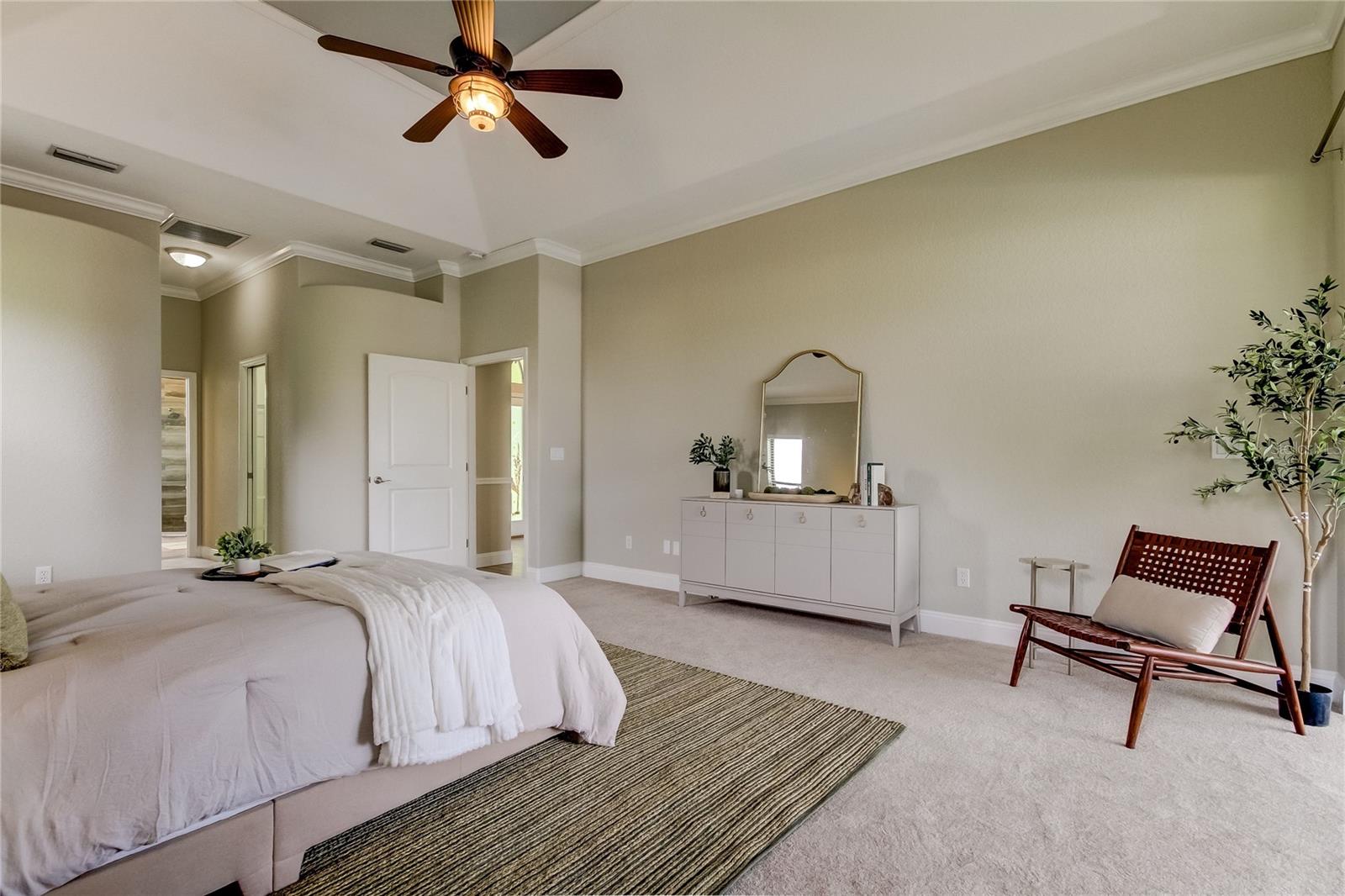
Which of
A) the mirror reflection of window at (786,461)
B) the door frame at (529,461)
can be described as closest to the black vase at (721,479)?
the mirror reflection of window at (786,461)

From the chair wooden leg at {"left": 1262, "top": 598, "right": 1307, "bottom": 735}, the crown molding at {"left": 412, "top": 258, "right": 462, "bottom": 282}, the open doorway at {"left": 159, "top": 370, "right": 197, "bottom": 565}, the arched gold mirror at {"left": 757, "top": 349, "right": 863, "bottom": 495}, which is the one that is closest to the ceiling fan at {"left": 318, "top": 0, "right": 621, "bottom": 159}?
the arched gold mirror at {"left": 757, "top": 349, "right": 863, "bottom": 495}

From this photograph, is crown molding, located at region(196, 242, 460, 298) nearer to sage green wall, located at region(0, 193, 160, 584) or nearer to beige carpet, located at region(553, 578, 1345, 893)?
sage green wall, located at region(0, 193, 160, 584)

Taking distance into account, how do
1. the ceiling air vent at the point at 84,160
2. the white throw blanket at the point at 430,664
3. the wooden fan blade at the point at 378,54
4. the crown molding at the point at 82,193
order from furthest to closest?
the crown molding at the point at 82,193 → the ceiling air vent at the point at 84,160 → the wooden fan blade at the point at 378,54 → the white throw blanket at the point at 430,664

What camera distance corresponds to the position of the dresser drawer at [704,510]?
4309 mm

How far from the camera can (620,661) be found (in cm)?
330

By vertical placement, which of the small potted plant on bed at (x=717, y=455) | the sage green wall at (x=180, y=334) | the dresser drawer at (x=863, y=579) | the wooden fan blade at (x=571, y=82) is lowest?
the dresser drawer at (x=863, y=579)

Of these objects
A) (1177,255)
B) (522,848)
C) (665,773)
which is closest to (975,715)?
(665,773)

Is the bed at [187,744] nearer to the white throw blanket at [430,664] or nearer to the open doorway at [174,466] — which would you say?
the white throw blanket at [430,664]

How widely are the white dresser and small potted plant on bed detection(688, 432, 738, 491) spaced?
0.25 m

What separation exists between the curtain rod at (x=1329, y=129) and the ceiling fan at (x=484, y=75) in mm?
2942

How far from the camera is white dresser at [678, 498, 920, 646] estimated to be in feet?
11.9

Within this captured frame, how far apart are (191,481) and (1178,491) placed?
8650mm

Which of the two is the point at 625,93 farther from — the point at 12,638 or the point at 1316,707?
the point at 1316,707

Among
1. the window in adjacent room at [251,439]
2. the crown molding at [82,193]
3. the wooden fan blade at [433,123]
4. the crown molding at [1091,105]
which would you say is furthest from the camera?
the window in adjacent room at [251,439]
